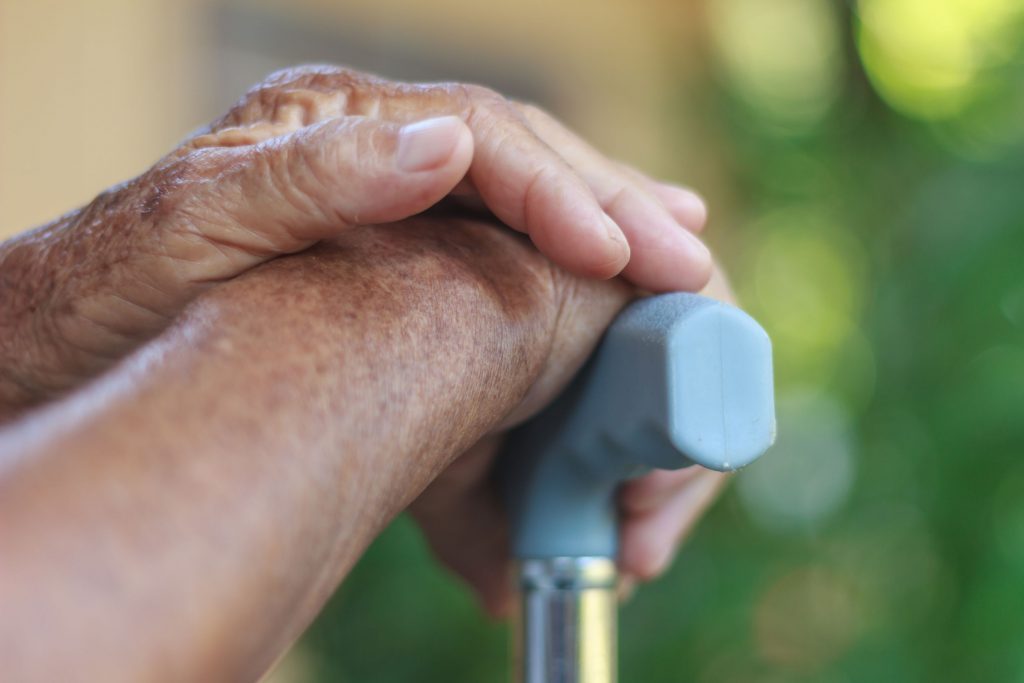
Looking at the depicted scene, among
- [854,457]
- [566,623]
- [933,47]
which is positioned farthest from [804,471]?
[566,623]

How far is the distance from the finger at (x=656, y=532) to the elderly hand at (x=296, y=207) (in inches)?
7.6

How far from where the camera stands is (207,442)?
295 mm

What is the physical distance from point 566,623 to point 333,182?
244mm

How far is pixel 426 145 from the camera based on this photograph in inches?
15.1

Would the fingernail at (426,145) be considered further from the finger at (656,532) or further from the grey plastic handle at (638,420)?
the finger at (656,532)

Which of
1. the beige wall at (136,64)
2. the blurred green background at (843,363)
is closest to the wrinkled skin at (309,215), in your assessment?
the blurred green background at (843,363)

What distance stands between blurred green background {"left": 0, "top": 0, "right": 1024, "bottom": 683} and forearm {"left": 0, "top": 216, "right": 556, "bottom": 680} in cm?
137

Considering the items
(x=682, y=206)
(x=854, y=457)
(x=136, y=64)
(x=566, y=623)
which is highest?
(x=136, y=64)

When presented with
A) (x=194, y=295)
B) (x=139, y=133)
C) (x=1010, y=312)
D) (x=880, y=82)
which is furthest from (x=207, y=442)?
(x=139, y=133)

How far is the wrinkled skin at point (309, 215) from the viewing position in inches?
15.5

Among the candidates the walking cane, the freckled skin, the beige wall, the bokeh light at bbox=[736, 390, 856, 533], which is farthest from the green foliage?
the freckled skin

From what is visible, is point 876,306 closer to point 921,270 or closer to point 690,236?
point 921,270

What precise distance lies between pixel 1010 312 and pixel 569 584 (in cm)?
129

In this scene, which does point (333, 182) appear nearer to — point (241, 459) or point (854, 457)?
point (241, 459)
